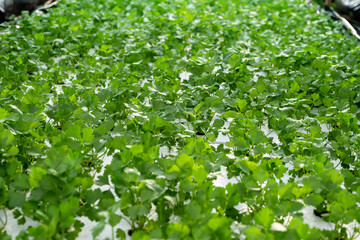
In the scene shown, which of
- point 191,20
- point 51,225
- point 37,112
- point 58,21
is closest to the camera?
point 51,225

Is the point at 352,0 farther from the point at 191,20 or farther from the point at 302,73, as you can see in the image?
the point at 302,73

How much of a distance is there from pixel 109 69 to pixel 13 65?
0.60 metres

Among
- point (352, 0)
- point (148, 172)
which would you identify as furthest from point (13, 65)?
point (352, 0)

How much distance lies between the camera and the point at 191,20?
13.9 ft

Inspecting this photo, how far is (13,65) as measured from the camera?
108 inches

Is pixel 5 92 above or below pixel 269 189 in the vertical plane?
below

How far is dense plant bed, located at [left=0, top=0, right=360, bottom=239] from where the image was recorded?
132 cm

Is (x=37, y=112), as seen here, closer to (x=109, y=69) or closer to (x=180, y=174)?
(x=180, y=174)

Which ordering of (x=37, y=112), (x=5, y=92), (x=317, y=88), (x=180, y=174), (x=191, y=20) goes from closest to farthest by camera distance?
(x=180, y=174) → (x=37, y=112) → (x=5, y=92) → (x=317, y=88) → (x=191, y=20)

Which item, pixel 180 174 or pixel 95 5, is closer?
pixel 180 174

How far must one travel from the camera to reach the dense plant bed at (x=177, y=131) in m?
1.32

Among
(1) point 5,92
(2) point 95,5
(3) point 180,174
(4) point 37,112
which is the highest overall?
(3) point 180,174

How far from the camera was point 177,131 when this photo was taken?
185cm

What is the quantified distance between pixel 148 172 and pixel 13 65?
5.41ft
